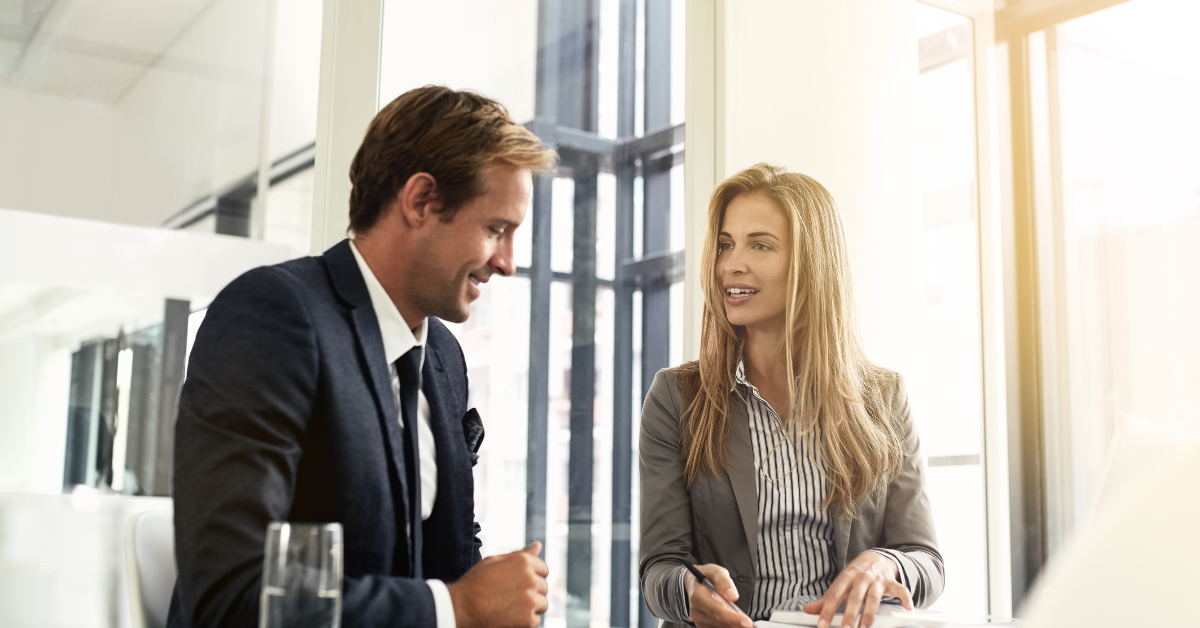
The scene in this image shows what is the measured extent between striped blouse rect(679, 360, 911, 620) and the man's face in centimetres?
77

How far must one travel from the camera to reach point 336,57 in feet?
8.25

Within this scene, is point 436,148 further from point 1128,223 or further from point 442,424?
point 1128,223

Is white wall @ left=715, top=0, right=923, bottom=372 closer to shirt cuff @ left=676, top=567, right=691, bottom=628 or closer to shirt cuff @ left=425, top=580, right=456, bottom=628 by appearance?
shirt cuff @ left=676, top=567, right=691, bottom=628

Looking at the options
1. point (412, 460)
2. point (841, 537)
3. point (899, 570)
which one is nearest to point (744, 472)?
point (841, 537)

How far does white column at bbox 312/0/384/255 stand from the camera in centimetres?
245

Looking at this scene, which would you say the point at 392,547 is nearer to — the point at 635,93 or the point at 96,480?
the point at 96,480

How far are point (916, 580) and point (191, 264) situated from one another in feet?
5.64

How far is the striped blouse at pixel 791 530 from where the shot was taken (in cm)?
187

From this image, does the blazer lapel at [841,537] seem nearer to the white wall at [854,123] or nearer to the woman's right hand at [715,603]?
the woman's right hand at [715,603]

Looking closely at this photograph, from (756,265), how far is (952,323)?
121cm

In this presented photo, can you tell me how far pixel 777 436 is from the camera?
6.53 feet

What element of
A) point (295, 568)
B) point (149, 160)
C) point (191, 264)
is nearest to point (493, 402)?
point (191, 264)

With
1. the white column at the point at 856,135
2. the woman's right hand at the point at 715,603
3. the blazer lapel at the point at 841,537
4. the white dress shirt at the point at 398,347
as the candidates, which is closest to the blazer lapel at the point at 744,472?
the blazer lapel at the point at 841,537

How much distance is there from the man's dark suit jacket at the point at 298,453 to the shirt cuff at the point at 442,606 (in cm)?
1
